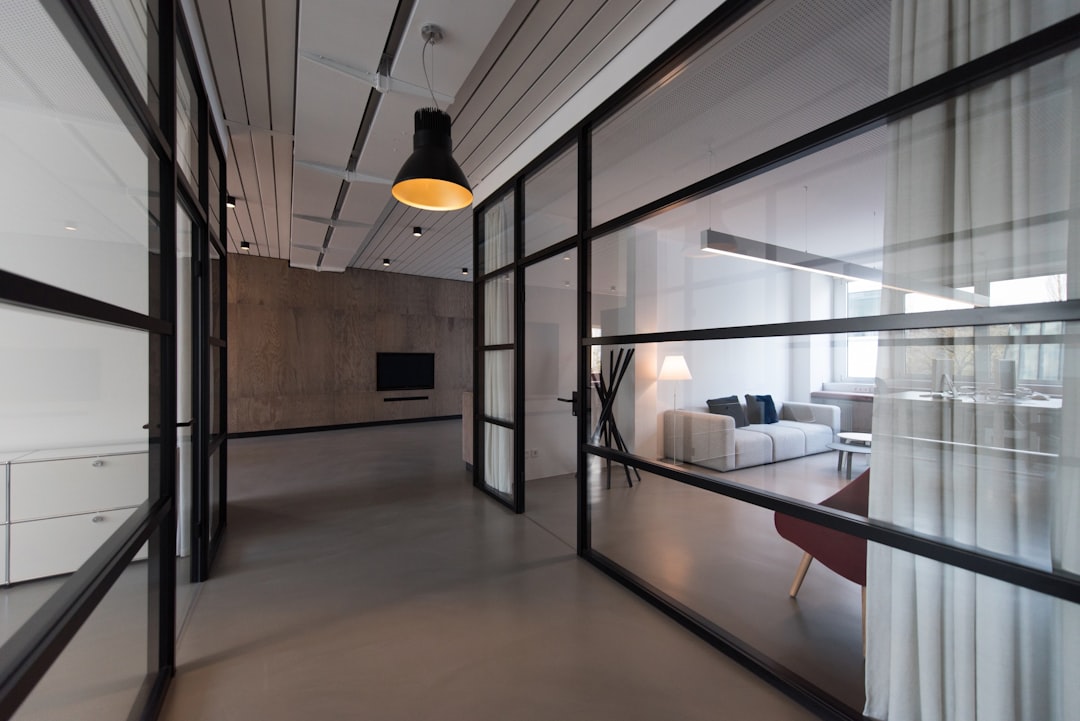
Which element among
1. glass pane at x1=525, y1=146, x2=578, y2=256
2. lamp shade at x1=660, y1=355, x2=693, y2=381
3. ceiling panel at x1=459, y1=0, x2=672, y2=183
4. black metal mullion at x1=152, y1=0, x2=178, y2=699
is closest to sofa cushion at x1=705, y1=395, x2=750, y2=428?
lamp shade at x1=660, y1=355, x2=693, y2=381

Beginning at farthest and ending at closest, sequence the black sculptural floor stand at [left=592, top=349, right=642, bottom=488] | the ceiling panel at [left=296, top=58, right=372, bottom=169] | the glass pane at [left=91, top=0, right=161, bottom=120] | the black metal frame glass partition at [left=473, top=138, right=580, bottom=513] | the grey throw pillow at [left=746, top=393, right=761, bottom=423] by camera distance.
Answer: the black metal frame glass partition at [left=473, top=138, right=580, bottom=513] < the black sculptural floor stand at [left=592, top=349, right=642, bottom=488] < the ceiling panel at [left=296, top=58, right=372, bottom=169] < the grey throw pillow at [left=746, top=393, right=761, bottom=423] < the glass pane at [left=91, top=0, right=161, bottom=120]

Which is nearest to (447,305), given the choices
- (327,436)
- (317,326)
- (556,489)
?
(317,326)

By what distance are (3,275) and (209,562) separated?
2.65 m

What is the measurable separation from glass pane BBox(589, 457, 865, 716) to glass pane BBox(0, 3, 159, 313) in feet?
7.62

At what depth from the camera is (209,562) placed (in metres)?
2.72

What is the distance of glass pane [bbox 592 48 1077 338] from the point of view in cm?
114

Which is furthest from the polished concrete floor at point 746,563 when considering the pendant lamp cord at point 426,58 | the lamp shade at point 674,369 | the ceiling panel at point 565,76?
the pendant lamp cord at point 426,58

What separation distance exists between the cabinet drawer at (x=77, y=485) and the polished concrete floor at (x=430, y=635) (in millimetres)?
918

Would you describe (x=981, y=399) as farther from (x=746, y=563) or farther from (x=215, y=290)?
(x=215, y=290)

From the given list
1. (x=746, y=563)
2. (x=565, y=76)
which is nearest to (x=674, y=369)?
(x=746, y=563)

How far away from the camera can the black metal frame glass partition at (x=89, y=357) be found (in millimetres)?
857

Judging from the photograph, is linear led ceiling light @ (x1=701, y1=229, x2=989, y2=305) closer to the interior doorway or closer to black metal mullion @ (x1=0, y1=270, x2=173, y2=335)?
the interior doorway

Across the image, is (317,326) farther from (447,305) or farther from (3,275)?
(3,275)

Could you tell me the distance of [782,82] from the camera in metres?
1.84
